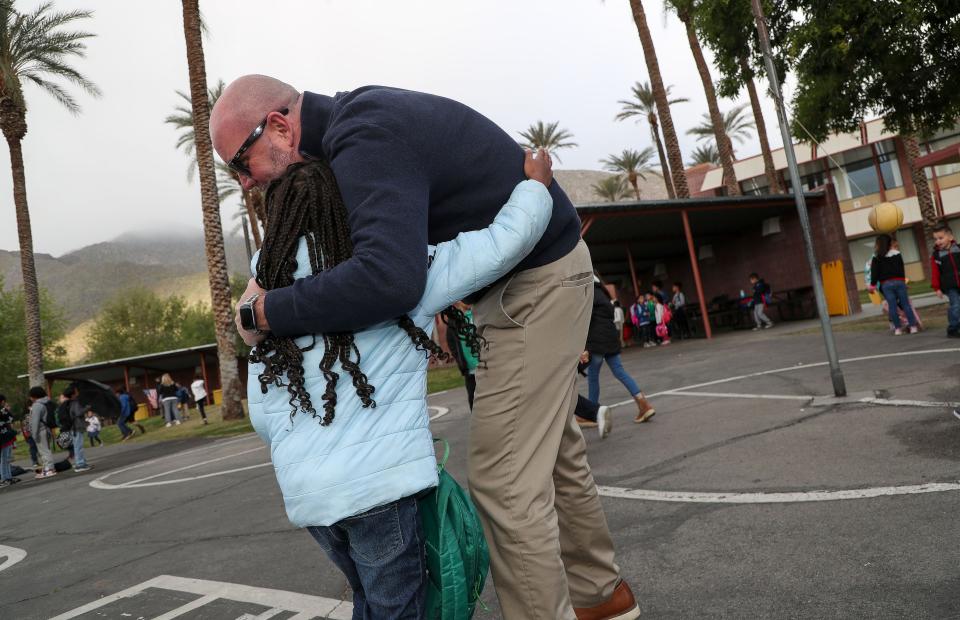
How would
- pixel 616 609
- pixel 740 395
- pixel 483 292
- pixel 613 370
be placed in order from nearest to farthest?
pixel 483 292 → pixel 616 609 → pixel 613 370 → pixel 740 395

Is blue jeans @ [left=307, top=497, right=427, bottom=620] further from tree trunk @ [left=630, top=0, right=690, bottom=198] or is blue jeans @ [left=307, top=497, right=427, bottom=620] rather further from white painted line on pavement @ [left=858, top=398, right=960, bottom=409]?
tree trunk @ [left=630, top=0, right=690, bottom=198]

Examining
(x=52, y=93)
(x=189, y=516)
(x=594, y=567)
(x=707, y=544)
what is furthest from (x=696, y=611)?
(x=52, y=93)

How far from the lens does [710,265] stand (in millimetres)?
27141

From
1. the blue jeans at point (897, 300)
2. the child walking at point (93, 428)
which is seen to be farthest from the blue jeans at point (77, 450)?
the blue jeans at point (897, 300)

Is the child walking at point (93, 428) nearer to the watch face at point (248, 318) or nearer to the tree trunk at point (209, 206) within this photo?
the tree trunk at point (209, 206)

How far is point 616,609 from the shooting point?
8.05ft

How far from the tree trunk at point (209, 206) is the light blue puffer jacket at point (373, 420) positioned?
1846cm

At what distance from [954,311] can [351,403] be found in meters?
10.8

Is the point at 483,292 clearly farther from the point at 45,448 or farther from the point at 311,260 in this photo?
the point at 45,448

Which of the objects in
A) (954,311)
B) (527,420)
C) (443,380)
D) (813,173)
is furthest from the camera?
(813,173)

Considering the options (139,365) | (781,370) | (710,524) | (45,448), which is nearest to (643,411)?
(781,370)

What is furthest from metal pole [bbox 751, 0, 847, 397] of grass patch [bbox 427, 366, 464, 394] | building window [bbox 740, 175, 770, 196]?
building window [bbox 740, 175, 770, 196]

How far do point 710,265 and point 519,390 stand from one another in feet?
87.8

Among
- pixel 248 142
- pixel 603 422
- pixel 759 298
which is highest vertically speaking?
pixel 248 142
